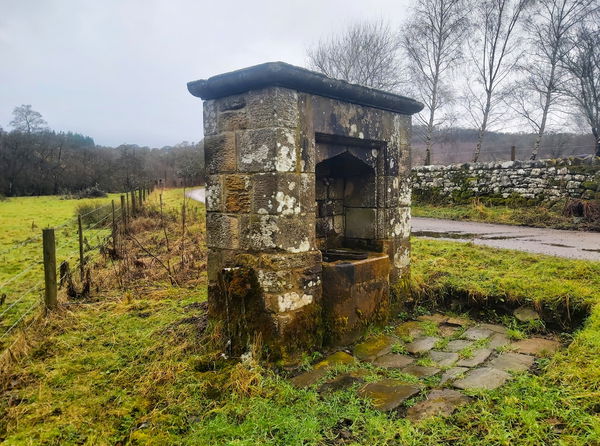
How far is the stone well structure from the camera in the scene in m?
3.60

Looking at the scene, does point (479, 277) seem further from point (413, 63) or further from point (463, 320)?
point (413, 63)

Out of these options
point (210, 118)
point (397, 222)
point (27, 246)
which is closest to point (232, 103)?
point (210, 118)

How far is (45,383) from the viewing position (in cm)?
333

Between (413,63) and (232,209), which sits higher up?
(413,63)

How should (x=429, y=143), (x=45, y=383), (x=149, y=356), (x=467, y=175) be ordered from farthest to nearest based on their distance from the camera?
(x=429, y=143), (x=467, y=175), (x=149, y=356), (x=45, y=383)

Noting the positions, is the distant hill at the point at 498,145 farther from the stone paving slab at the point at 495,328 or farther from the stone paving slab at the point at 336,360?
the stone paving slab at the point at 336,360

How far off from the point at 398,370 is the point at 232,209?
1964 mm

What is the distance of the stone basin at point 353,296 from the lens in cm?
399

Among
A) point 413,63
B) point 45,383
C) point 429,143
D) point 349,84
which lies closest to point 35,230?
point 45,383

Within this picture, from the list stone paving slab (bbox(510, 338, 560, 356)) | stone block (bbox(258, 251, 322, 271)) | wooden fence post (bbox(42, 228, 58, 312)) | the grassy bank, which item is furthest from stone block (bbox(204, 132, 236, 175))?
the grassy bank

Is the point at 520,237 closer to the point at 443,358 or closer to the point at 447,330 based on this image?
the point at 447,330

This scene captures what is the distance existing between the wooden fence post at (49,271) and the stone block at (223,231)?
206cm

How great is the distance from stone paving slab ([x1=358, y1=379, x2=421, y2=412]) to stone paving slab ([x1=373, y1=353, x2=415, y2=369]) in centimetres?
35

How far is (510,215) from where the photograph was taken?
12133mm
